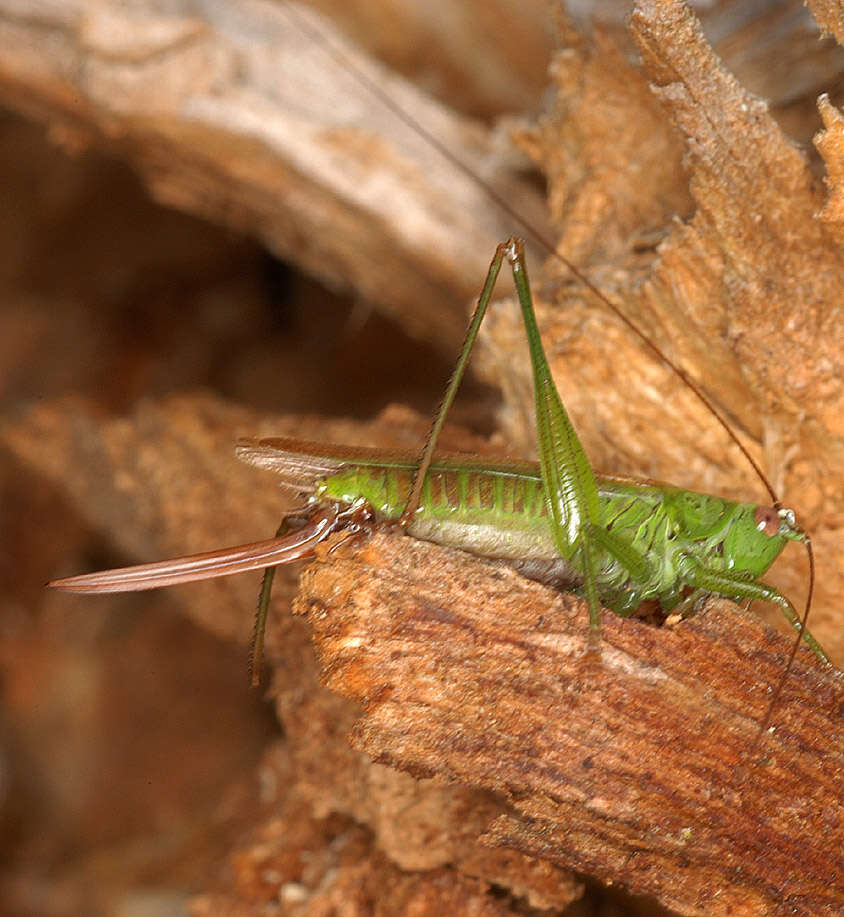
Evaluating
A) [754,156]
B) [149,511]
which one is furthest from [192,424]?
[754,156]

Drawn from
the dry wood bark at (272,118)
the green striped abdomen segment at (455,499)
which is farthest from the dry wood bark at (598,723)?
the dry wood bark at (272,118)

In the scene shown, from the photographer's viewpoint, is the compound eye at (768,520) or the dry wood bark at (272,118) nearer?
the compound eye at (768,520)

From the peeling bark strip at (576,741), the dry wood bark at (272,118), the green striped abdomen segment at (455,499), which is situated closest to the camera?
the peeling bark strip at (576,741)

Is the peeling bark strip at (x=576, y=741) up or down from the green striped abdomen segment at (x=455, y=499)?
down

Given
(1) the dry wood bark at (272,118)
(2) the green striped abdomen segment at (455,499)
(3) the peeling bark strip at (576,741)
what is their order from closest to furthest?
1. (3) the peeling bark strip at (576,741)
2. (2) the green striped abdomen segment at (455,499)
3. (1) the dry wood bark at (272,118)

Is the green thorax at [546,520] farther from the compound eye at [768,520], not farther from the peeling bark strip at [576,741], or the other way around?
the peeling bark strip at [576,741]

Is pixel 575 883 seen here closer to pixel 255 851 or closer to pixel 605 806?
pixel 605 806

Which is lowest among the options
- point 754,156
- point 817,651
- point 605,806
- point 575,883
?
point 575,883
